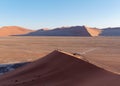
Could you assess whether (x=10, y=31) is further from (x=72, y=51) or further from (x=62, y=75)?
(x=62, y=75)

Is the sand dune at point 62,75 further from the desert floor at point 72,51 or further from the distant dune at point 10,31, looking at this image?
the distant dune at point 10,31

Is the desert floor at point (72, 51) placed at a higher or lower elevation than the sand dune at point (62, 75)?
lower

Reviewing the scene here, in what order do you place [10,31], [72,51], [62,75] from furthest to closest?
[10,31], [72,51], [62,75]

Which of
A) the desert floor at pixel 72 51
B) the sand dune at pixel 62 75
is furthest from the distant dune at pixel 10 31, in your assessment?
the sand dune at pixel 62 75

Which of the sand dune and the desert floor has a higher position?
the sand dune

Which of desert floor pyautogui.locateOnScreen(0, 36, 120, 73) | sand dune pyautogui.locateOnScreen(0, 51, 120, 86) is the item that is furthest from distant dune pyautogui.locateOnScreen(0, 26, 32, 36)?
sand dune pyautogui.locateOnScreen(0, 51, 120, 86)

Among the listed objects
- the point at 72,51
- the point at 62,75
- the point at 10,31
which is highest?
the point at 62,75

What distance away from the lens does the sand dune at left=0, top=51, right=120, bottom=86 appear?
8645mm

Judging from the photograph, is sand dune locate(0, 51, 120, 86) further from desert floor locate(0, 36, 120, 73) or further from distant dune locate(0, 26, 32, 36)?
distant dune locate(0, 26, 32, 36)

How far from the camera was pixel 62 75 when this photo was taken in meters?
10.1

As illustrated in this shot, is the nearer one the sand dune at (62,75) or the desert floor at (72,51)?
the sand dune at (62,75)

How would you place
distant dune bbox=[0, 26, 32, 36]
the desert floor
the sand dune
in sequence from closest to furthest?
the sand dune, the desert floor, distant dune bbox=[0, 26, 32, 36]

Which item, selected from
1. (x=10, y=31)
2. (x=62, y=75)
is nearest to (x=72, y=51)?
(x=62, y=75)

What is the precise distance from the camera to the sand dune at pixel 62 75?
8645mm
